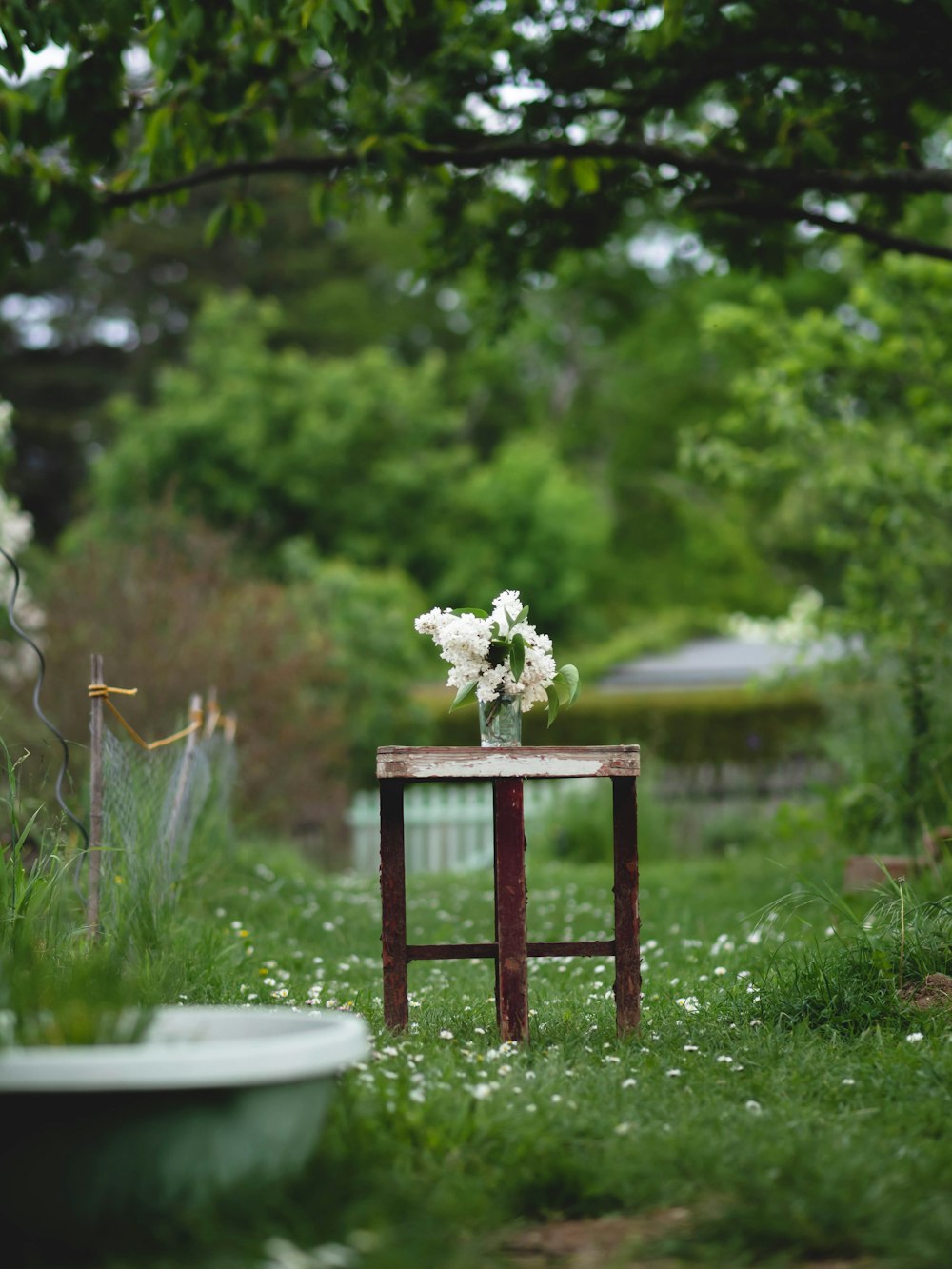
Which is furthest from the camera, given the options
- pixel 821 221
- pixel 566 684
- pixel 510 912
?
pixel 821 221

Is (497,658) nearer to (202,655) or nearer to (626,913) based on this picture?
(626,913)

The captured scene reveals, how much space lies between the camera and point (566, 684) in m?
4.80

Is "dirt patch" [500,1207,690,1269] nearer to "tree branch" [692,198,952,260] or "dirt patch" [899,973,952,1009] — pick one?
"dirt patch" [899,973,952,1009]

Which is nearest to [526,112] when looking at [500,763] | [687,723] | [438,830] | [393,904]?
[500,763]

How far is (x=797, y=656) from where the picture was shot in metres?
11.8

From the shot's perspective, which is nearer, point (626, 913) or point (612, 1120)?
point (612, 1120)

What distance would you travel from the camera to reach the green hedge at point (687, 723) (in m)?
17.6

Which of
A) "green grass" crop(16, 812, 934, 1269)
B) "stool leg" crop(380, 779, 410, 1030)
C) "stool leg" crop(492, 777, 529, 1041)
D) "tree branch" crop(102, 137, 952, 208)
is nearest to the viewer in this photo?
"green grass" crop(16, 812, 934, 1269)

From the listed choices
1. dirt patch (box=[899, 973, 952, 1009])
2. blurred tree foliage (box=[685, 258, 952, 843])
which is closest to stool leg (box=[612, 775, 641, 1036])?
dirt patch (box=[899, 973, 952, 1009])

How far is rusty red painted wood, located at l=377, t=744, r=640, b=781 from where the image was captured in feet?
14.6

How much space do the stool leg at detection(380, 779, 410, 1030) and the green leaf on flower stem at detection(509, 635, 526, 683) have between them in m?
0.52

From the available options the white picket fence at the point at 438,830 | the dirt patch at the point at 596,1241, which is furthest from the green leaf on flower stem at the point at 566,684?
the white picket fence at the point at 438,830

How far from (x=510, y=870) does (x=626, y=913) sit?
0.40m

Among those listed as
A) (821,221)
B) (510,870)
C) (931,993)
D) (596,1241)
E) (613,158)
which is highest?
(613,158)
